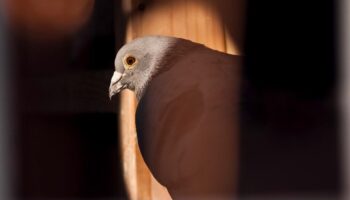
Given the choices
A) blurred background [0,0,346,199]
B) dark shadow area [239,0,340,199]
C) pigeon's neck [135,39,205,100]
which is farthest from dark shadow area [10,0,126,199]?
dark shadow area [239,0,340,199]

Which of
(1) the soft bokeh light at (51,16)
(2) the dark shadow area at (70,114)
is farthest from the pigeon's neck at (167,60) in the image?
(1) the soft bokeh light at (51,16)

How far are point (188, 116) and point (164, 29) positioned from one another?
26 centimetres

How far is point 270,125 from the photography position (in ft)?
6.49

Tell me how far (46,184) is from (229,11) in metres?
0.71

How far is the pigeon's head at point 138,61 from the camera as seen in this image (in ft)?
6.88

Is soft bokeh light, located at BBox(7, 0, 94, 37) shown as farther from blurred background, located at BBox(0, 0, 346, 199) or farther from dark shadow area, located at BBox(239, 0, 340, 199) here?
dark shadow area, located at BBox(239, 0, 340, 199)

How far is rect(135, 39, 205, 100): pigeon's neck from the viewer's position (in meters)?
A: 2.11

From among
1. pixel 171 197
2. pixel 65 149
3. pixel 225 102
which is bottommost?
pixel 171 197

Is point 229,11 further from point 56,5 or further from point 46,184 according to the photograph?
point 46,184

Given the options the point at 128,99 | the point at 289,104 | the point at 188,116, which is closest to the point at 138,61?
the point at 128,99

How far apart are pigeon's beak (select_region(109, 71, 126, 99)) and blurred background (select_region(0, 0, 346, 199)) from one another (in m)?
0.02

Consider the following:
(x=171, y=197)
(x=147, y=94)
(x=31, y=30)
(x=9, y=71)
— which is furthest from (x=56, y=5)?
(x=171, y=197)

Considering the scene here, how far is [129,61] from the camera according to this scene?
2.16 metres

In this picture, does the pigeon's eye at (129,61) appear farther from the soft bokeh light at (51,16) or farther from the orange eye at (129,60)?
the soft bokeh light at (51,16)
